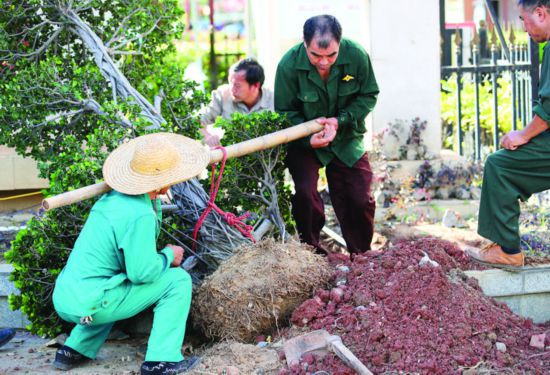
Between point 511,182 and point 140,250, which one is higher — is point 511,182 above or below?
above

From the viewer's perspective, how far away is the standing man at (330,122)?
18.9 feet

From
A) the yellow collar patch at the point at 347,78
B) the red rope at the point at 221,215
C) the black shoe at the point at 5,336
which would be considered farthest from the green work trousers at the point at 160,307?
the yellow collar patch at the point at 347,78

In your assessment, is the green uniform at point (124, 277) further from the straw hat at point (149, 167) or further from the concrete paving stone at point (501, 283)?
the concrete paving stone at point (501, 283)

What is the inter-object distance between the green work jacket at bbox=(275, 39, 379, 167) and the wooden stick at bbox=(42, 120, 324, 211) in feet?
0.92

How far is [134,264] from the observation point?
14.4 ft

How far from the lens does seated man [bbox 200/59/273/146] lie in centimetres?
711

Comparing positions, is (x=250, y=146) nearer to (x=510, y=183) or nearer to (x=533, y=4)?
(x=510, y=183)

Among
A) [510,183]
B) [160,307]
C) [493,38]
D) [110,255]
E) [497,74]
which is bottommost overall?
[160,307]

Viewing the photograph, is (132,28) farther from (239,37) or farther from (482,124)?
(239,37)

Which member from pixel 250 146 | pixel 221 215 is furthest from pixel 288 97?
pixel 221 215

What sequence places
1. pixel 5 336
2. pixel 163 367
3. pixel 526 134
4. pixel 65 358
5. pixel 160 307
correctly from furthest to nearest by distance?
pixel 5 336
pixel 526 134
pixel 65 358
pixel 160 307
pixel 163 367

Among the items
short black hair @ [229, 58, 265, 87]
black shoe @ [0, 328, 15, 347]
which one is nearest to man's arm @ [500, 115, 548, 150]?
short black hair @ [229, 58, 265, 87]

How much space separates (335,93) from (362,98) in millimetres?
208

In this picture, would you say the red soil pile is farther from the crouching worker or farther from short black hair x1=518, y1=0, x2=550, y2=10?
short black hair x1=518, y1=0, x2=550, y2=10
